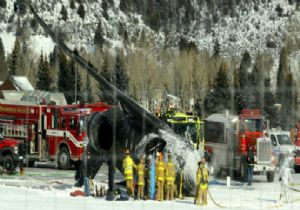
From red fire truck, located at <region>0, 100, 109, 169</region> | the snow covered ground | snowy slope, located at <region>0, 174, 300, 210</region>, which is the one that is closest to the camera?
snowy slope, located at <region>0, 174, 300, 210</region>

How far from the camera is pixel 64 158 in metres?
37.4

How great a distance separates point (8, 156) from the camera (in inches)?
1358

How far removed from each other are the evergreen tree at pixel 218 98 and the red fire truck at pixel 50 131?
162 ft

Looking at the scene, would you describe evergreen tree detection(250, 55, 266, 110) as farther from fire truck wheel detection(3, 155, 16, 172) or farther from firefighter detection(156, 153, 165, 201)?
firefighter detection(156, 153, 165, 201)

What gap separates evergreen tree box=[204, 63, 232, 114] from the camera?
88.1m

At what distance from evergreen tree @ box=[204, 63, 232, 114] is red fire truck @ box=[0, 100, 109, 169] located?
162ft

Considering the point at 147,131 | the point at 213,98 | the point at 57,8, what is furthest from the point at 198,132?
the point at 57,8

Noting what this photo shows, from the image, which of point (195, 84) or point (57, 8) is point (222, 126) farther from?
point (57, 8)

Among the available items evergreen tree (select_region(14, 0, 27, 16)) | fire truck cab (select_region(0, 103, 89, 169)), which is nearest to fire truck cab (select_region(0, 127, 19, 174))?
fire truck cab (select_region(0, 103, 89, 169))

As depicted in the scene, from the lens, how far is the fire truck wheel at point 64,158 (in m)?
37.3

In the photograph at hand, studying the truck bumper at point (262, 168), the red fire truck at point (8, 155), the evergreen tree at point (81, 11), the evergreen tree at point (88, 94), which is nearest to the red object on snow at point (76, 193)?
the red fire truck at point (8, 155)

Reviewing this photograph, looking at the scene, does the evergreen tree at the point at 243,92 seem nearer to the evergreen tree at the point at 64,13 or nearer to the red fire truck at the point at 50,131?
the red fire truck at the point at 50,131

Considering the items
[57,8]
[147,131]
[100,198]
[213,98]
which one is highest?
[57,8]

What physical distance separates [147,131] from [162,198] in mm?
3396
